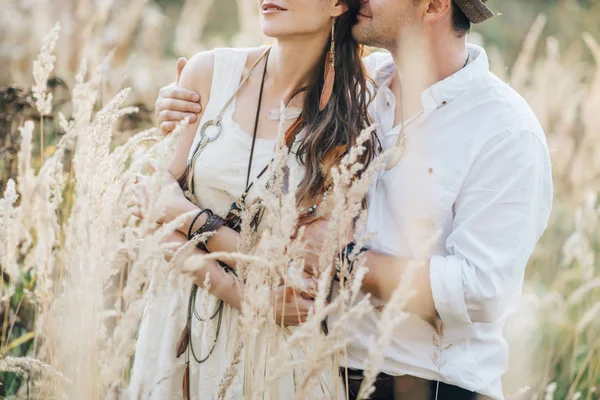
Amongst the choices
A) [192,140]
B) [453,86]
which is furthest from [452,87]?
[192,140]

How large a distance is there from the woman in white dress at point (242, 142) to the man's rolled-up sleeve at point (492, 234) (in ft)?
1.26

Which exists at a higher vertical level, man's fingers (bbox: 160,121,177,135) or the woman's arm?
man's fingers (bbox: 160,121,177,135)

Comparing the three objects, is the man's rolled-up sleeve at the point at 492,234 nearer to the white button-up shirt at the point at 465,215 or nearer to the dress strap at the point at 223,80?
the white button-up shirt at the point at 465,215

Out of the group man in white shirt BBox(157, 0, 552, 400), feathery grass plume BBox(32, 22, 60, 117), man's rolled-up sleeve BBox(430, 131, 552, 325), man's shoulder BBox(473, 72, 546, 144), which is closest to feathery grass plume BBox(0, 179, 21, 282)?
feathery grass plume BBox(32, 22, 60, 117)

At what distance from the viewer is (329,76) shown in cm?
262

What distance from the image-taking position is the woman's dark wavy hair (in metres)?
2.38

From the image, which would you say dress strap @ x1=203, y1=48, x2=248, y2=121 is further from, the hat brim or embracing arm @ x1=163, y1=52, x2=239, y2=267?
the hat brim

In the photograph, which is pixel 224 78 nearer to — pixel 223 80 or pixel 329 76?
pixel 223 80

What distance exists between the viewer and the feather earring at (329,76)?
8.46ft

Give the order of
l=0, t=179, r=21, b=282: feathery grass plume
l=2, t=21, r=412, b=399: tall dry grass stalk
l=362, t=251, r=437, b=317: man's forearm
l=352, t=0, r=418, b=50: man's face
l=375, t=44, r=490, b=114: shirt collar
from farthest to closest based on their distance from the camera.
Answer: l=352, t=0, r=418, b=50: man's face < l=375, t=44, r=490, b=114: shirt collar < l=362, t=251, r=437, b=317: man's forearm < l=0, t=179, r=21, b=282: feathery grass plume < l=2, t=21, r=412, b=399: tall dry grass stalk

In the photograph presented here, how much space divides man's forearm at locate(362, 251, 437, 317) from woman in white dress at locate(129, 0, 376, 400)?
0.77 feet

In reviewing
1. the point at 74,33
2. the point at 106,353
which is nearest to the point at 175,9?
the point at 74,33

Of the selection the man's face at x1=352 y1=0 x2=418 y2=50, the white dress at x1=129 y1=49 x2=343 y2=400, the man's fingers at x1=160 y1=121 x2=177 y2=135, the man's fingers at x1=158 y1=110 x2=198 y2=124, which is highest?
the man's face at x1=352 y1=0 x2=418 y2=50

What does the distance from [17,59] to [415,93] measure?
118 inches
